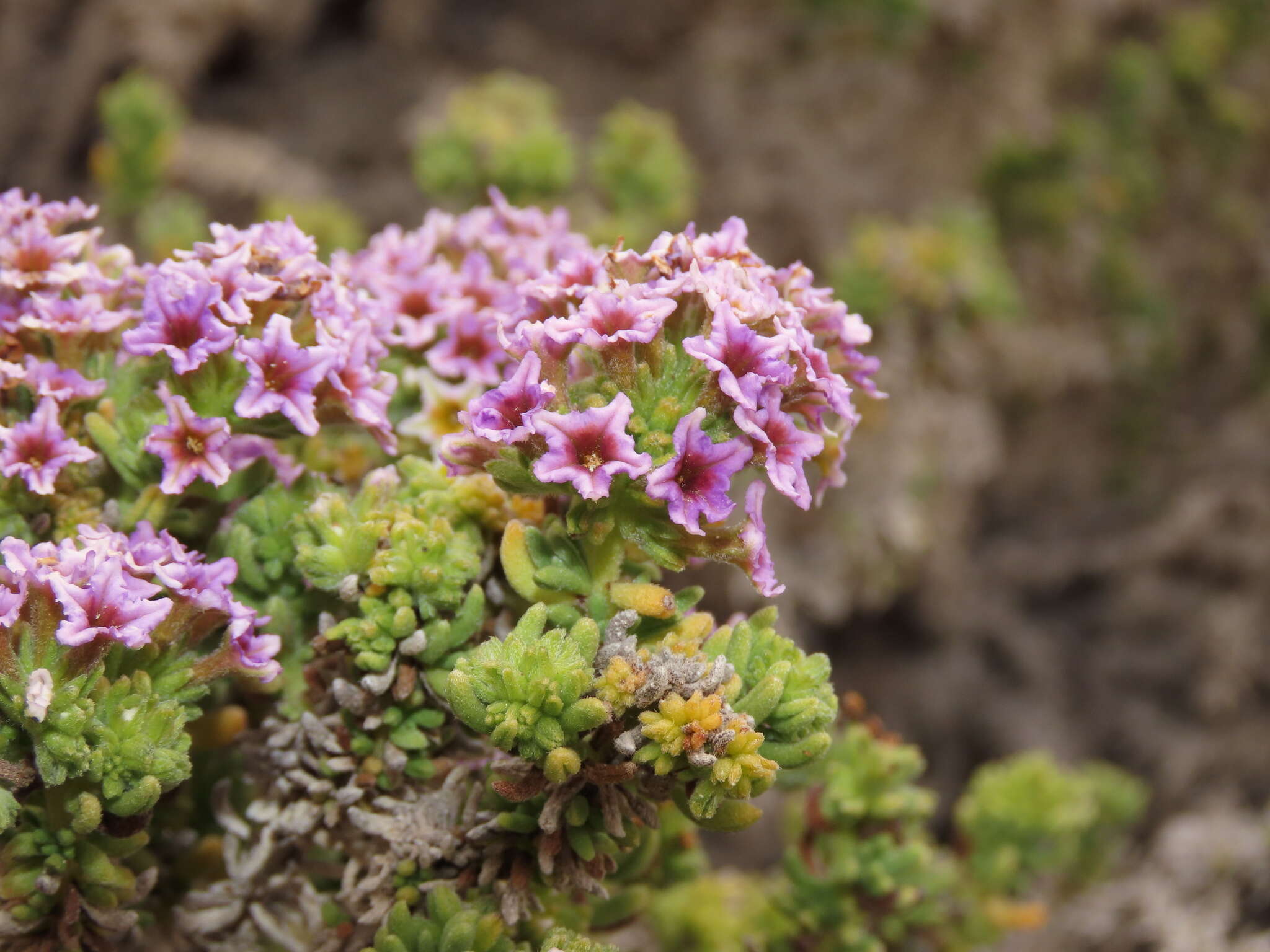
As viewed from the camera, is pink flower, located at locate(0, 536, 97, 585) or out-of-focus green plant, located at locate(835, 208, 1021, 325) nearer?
pink flower, located at locate(0, 536, 97, 585)

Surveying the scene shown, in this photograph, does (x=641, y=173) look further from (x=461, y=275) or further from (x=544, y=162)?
(x=461, y=275)

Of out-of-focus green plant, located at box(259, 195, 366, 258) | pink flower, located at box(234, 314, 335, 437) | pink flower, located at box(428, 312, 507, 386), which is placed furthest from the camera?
out-of-focus green plant, located at box(259, 195, 366, 258)

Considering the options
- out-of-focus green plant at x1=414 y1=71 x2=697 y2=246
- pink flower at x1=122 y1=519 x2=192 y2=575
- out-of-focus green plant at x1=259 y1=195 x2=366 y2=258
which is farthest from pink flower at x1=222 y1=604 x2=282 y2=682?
out-of-focus green plant at x1=259 y1=195 x2=366 y2=258

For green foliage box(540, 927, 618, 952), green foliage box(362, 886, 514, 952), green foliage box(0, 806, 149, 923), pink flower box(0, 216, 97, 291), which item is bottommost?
green foliage box(0, 806, 149, 923)

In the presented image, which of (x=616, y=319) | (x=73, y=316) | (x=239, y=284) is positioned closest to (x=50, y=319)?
(x=73, y=316)

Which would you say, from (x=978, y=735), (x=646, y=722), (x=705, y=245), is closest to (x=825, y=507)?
(x=978, y=735)

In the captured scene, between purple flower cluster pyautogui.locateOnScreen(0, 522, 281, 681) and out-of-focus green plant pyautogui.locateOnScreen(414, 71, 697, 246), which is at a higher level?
out-of-focus green plant pyautogui.locateOnScreen(414, 71, 697, 246)

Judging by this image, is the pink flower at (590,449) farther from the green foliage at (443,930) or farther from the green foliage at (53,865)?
→ the green foliage at (53,865)

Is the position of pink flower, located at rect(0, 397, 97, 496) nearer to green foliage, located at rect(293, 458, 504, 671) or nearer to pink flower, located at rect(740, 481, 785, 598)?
green foliage, located at rect(293, 458, 504, 671)

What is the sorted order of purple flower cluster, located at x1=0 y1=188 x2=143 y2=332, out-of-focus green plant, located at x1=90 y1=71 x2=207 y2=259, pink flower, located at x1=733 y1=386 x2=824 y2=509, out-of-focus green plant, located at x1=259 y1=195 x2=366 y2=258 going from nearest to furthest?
pink flower, located at x1=733 y1=386 x2=824 y2=509 → purple flower cluster, located at x1=0 y1=188 x2=143 y2=332 → out-of-focus green plant, located at x1=259 y1=195 x2=366 y2=258 → out-of-focus green plant, located at x1=90 y1=71 x2=207 y2=259

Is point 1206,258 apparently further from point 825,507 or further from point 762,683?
point 762,683
